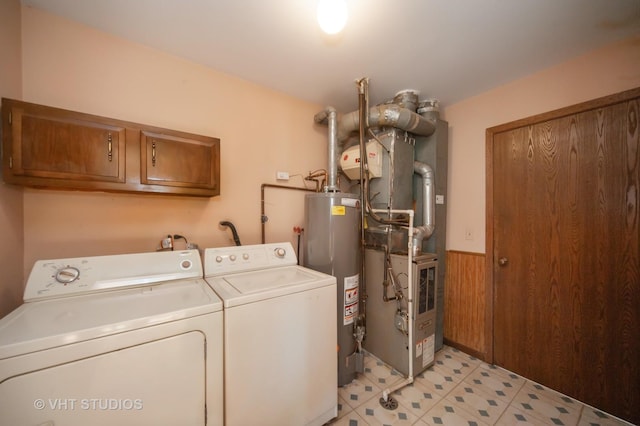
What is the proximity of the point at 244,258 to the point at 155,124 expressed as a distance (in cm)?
121

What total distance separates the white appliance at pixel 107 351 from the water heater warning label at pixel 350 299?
3.41 feet

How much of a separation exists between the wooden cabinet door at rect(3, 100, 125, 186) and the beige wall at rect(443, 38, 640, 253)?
286cm

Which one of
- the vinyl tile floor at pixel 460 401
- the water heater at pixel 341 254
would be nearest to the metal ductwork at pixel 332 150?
the water heater at pixel 341 254

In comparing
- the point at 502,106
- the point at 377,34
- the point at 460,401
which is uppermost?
the point at 377,34

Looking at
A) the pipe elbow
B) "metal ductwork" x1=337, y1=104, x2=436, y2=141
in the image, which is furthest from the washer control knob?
the pipe elbow

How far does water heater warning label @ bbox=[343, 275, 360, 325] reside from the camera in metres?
1.82

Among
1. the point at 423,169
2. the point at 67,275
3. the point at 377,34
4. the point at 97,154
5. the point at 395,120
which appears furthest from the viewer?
the point at 423,169

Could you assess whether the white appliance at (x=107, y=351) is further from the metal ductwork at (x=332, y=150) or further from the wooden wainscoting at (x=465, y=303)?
the wooden wainscoting at (x=465, y=303)

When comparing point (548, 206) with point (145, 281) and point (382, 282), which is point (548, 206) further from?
point (145, 281)

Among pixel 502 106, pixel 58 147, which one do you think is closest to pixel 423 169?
pixel 502 106

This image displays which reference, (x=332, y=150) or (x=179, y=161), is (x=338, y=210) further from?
(x=179, y=161)

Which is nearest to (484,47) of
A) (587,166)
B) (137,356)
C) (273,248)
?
(587,166)

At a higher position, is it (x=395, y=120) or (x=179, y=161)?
(x=395, y=120)

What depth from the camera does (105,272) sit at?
121cm
